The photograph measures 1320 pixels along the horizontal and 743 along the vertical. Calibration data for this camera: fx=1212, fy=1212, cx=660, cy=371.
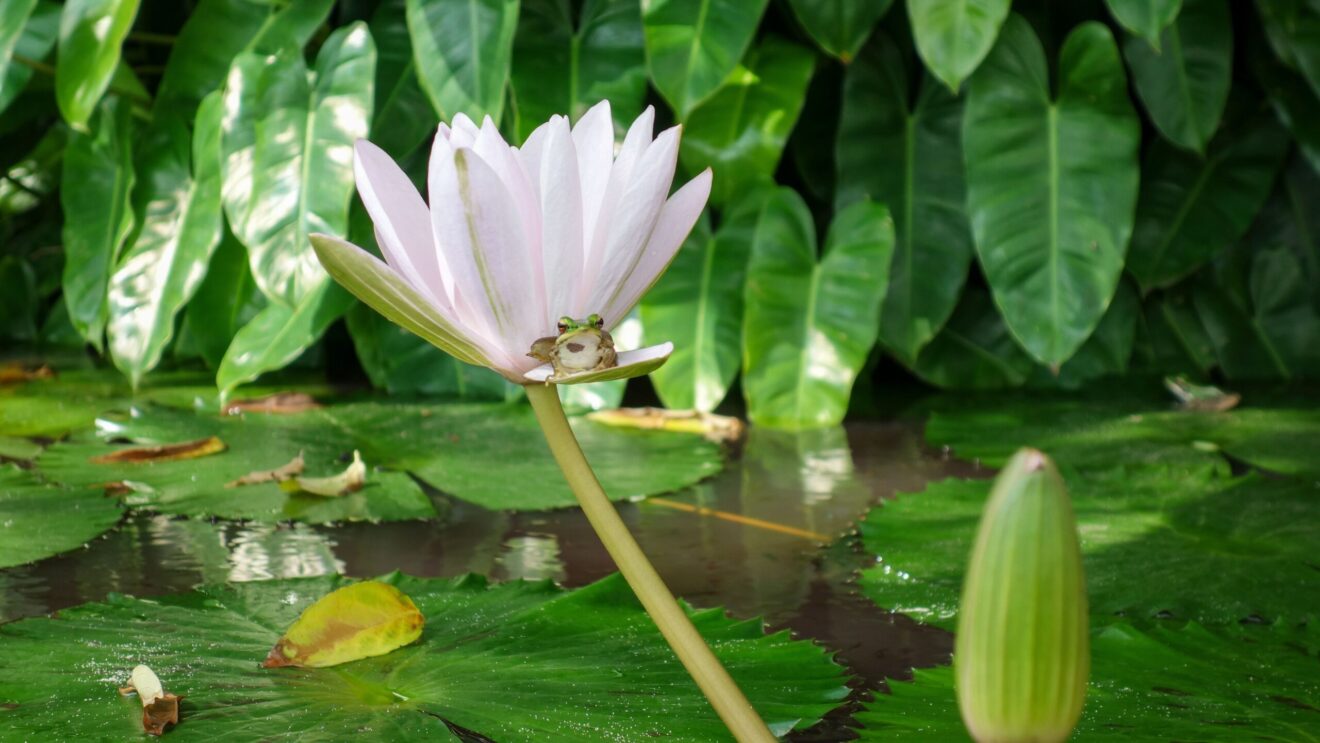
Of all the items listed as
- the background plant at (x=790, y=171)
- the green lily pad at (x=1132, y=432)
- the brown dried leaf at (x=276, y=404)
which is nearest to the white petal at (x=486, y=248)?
the green lily pad at (x=1132, y=432)

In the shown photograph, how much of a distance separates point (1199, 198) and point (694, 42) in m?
1.27

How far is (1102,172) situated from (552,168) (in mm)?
1958

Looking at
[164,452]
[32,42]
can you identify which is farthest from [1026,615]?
[32,42]

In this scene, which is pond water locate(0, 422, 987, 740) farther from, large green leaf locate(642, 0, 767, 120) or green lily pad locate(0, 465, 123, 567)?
large green leaf locate(642, 0, 767, 120)

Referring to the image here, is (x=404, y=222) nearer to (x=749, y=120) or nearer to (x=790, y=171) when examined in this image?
(x=749, y=120)

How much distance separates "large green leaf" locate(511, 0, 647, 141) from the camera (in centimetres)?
231

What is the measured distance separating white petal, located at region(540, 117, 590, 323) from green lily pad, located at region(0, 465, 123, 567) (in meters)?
0.93

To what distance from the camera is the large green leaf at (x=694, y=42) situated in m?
2.08

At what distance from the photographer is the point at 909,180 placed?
2479 mm

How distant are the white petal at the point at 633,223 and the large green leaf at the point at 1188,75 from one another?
2229 millimetres

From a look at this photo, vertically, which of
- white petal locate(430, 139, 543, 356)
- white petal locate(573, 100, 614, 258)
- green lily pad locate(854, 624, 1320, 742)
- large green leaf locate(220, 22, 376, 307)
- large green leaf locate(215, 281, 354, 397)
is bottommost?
green lily pad locate(854, 624, 1320, 742)

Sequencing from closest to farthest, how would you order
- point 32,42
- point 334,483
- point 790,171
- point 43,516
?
point 43,516 → point 334,483 → point 32,42 → point 790,171

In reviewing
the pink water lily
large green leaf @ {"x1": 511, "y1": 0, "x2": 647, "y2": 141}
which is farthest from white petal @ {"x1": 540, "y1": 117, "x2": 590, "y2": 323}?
large green leaf @ {"x1": 511, "y1": 0, "x2": 647, "y2": 141}

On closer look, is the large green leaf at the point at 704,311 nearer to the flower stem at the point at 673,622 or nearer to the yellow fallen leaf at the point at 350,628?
the yellow fallen leaf at the point at 350,628
